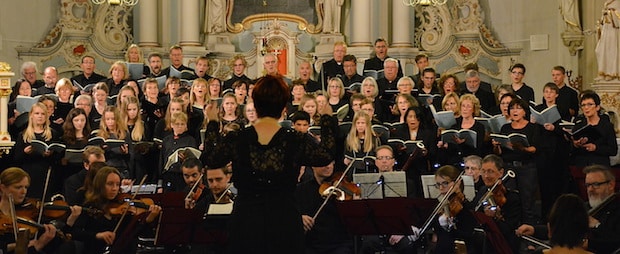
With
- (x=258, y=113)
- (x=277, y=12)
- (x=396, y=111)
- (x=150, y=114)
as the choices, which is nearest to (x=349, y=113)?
(x=396, y=111)

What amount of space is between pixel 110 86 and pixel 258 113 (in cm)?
622

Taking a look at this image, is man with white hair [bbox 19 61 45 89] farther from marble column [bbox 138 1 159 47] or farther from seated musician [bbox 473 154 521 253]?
seated musician [bbox 473 154 521 253]

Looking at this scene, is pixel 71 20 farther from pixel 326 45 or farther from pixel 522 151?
pixel 522 151

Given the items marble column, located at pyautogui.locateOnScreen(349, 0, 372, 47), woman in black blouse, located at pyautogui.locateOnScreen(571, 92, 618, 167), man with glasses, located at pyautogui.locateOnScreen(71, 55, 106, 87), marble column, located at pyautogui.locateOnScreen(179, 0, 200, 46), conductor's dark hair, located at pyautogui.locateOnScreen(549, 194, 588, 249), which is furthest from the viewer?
marble column, located at pyautogui.locateOnScreen(349, 0, 372, 47)

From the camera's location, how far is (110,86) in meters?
11.3

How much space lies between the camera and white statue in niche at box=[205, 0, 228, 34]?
15664 millimetres

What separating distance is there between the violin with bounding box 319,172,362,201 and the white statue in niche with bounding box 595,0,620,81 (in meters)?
6.08

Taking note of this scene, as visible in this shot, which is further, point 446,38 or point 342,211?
point 446,38

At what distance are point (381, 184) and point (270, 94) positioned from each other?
8.99 ft

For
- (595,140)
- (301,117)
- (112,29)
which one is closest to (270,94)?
(301,117)

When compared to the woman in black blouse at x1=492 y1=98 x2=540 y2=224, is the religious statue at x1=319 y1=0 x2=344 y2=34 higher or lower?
higher

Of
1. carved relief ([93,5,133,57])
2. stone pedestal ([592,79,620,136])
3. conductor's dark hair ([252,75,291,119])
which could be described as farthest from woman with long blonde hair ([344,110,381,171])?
carved relief ([93,5,133,57])

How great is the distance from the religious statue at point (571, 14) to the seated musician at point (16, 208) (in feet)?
30.2

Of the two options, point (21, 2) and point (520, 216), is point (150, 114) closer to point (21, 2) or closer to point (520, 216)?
point (520, 216)
